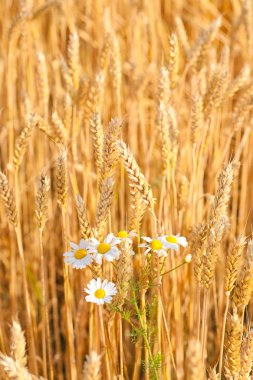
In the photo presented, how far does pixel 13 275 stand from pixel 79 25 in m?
1.61

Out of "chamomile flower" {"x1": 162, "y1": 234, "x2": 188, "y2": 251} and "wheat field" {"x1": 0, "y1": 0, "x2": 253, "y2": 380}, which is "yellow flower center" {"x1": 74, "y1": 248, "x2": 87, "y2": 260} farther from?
"chamomile flower" {"x1": 162, "y1": 234, "x2": 188, "y2": 251}

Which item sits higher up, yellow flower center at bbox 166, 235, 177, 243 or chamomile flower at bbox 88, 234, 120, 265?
chamomile flower at bbox 88, 234, 120, 265

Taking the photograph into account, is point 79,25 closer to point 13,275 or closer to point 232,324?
point 13,275

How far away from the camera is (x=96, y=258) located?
3.18 ft

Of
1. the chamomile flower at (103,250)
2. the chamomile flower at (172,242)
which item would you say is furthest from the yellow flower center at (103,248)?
the chamomile flower at (172,242)

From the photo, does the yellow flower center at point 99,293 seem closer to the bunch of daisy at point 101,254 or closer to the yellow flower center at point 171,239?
the bunch of daisy at point 101,254

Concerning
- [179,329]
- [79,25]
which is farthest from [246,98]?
[79,25]

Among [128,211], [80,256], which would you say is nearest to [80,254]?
[80,256]

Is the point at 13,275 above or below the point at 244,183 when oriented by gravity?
below

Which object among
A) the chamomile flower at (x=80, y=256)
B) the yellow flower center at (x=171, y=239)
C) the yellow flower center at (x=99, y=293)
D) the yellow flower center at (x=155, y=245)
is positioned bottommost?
the yellow flower center at (x=99, y=293)

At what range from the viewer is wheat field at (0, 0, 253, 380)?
1.00 metres

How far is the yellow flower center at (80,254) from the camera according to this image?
1.05 metres

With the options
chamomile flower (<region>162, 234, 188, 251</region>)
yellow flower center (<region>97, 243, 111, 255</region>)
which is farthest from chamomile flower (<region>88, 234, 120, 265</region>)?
chamomile flower (<region>162, 234, 188, 251</region>)

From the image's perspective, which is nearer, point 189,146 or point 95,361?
point 95,361
